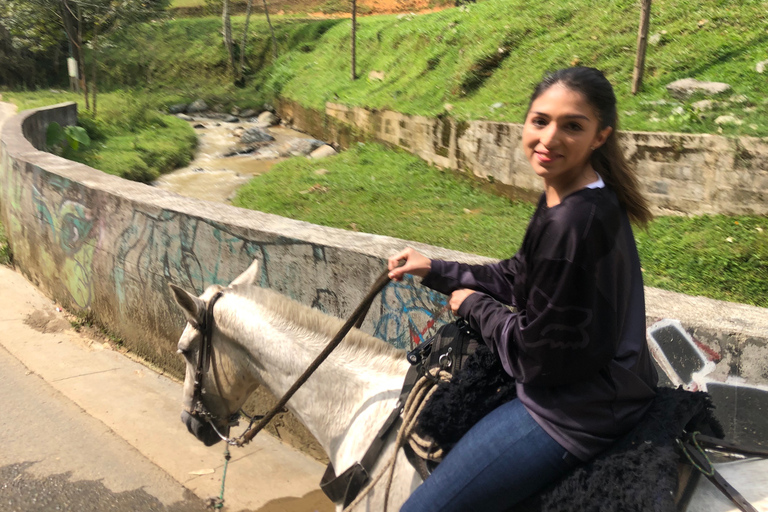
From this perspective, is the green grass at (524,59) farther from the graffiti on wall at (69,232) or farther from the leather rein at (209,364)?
the graffiti on wall at (69,232)

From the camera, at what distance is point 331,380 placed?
2498 millimetres

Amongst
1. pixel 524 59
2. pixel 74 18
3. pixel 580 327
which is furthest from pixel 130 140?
pixel 580 327

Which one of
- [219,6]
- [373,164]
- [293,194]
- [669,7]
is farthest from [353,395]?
[219,6]

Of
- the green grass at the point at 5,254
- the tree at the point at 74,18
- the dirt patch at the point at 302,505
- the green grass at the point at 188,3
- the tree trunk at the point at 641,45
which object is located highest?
the green grass at the point at 188,3

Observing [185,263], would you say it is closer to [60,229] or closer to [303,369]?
[60,229]

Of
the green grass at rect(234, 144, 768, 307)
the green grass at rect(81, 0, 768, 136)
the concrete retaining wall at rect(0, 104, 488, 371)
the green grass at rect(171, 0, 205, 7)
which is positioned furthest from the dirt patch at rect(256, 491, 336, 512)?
the green grass at rect(171, 0, 205, 7)

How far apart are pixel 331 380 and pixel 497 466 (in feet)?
2.89

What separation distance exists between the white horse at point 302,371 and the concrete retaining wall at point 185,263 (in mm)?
1035

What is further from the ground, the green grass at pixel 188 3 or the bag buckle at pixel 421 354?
the green grass at pixel 188 3

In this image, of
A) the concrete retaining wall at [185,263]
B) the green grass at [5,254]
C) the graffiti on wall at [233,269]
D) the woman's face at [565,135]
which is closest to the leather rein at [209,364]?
the woman's face at [565,135]

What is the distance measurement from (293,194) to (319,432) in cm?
889

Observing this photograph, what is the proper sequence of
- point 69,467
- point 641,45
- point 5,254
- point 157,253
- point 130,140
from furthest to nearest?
point 130,140 < point 5,254 < point 641,45 < point 157,253 < point 69,467

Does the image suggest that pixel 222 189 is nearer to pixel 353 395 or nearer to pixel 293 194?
pixel 293 194

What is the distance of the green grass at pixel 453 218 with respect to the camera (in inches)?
216
